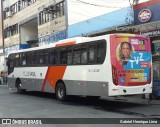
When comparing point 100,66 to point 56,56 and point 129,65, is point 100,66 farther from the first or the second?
point 56,56

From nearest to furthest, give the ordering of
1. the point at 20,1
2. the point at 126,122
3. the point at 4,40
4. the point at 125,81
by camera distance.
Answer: the point at 126,122
the point at 125,81
the point at 20,1
the point at 4,40

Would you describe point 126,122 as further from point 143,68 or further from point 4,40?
point 4,40

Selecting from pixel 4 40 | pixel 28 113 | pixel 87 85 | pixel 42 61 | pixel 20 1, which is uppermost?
pixel 20 1

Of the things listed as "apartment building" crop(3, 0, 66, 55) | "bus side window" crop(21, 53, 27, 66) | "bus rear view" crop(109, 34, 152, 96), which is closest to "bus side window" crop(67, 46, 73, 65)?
"bus rear view" crop(109, 34, 152, 96)

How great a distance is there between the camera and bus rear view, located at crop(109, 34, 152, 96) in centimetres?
1366

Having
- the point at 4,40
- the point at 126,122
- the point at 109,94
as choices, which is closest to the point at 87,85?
the point at 109,94

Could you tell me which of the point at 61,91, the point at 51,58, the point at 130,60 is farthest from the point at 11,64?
the point at 130,60

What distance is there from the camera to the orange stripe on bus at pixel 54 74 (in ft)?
56.5

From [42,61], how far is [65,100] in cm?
343

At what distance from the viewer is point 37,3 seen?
42875 millimetres

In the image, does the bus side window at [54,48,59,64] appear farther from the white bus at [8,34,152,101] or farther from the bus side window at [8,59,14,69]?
the bus side window at [8,59,14,69]

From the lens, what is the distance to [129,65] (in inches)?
552

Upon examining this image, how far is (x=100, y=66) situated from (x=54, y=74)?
4.42m

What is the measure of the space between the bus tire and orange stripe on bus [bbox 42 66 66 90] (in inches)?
13.4
